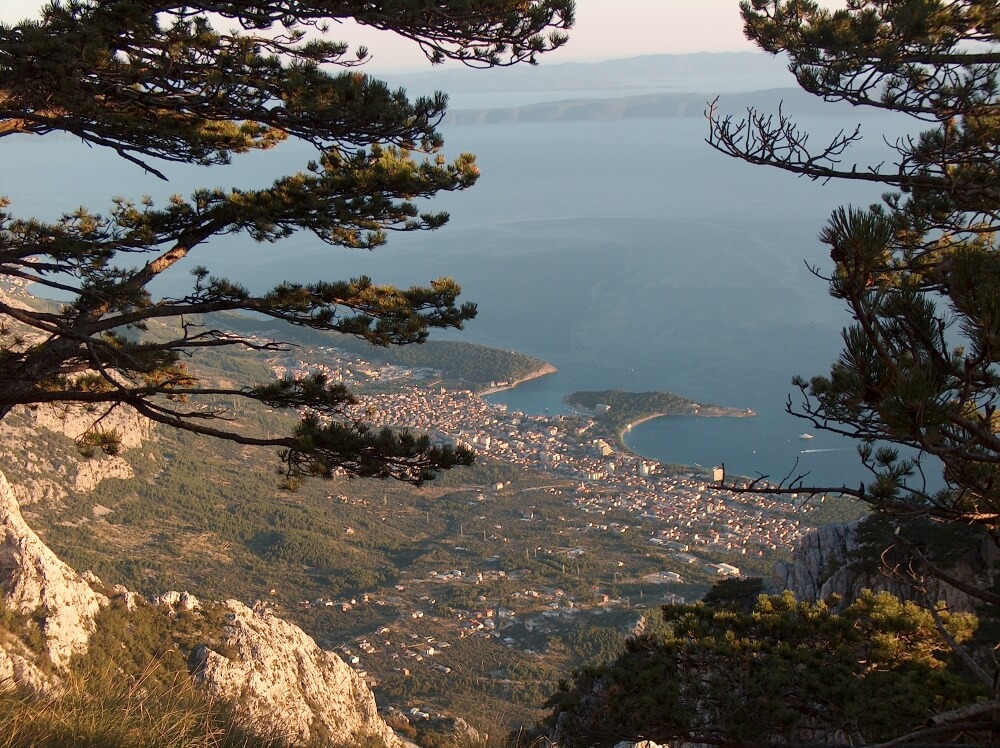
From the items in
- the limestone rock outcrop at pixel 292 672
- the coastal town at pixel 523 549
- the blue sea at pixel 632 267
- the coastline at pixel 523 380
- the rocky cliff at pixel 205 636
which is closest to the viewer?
the rocky cliff at pixel 205 636

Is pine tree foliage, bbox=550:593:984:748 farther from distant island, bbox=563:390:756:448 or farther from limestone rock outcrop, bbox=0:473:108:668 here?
distant island, bbox=563:390:756:448

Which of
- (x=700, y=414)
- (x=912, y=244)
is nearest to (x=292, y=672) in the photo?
(x=912, y=244)

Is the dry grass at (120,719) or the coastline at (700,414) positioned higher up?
the dry grass at (120,719)

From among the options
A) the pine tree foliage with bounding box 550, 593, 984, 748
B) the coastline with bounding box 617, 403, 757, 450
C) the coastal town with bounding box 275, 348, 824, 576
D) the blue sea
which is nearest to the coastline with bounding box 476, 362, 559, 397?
the coastal town with bounding box 275, 348, 824, 576

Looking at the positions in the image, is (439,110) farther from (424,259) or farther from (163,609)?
(424,259)

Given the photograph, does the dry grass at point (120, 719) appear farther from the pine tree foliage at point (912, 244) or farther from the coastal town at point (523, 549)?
the coastal town at point (523, 549)

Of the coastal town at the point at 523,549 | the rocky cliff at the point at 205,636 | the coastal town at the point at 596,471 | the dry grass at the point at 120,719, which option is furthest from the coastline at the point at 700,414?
the dry grass at the point at 120,719
